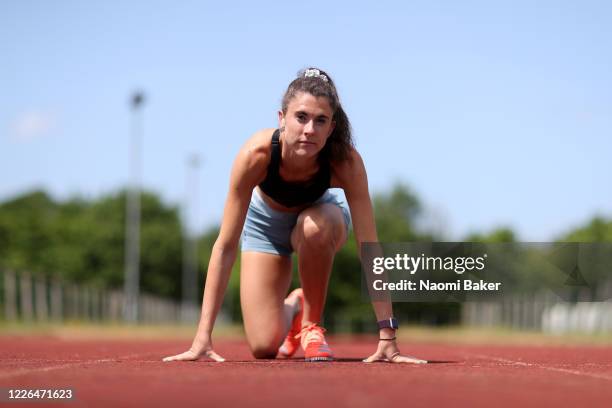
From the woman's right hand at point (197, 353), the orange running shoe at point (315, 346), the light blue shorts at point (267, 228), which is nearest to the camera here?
the woman's right hand at point (197, 353)

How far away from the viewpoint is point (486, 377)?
4918 millimetres

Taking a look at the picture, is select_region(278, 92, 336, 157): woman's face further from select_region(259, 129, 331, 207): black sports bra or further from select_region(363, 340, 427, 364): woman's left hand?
select_region(363, 340, 427, 364): woman's left hand

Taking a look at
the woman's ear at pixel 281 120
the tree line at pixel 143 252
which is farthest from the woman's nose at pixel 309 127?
the tree line at pixel 143 252

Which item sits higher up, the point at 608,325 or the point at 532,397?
the point at 532,397

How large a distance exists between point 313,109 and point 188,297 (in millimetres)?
64049

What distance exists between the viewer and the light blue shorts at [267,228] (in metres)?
7.50

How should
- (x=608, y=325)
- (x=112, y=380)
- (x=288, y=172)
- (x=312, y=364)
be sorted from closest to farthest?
(x=112, y=380) → (x=312, y=364) → (x=288, y=172) → (x=608, y=325)

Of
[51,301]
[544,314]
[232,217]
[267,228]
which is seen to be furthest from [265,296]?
[544,314]

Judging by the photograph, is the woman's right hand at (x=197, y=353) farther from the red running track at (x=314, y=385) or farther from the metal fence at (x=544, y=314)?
the metal fence at (x=544, y=314)

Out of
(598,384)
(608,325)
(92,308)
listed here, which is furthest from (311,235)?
(92,308)

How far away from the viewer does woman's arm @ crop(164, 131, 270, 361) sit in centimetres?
611

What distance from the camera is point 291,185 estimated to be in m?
6.82

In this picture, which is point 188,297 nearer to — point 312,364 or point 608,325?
point 608,325

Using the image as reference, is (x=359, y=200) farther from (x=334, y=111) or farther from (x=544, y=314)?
(x=544, y=314)
